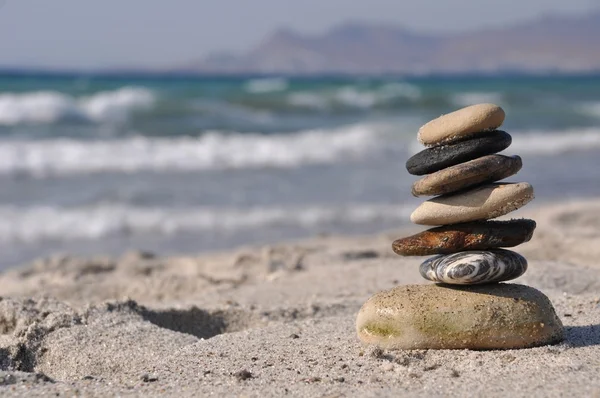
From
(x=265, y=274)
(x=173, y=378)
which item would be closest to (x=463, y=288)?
(x=173, y=378)

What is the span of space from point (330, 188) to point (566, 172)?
4814mm

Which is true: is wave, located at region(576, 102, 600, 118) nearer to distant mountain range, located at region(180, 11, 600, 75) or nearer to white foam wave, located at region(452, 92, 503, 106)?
white foam wave, located at region(452, 92, 503, 106)

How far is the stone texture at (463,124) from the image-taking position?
454 centimetres

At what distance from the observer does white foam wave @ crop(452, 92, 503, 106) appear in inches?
1333

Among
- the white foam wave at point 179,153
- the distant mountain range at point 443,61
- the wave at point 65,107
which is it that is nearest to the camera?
the white foam wave at point 179,153

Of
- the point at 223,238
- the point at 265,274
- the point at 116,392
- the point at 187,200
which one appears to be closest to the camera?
the point at 116,392

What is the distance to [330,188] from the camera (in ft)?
43.0

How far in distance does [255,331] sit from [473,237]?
59.3 inches

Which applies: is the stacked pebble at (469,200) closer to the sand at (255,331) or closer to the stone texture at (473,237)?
the stone texture at (473,237)

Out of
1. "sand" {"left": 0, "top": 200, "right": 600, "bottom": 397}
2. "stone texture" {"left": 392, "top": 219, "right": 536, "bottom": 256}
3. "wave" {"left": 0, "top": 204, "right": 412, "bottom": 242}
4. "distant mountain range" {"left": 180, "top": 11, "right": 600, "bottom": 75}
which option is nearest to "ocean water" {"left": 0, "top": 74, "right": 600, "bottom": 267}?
"wave" {"left": 0, "top": 204, "right": 412, "bottom": 242}

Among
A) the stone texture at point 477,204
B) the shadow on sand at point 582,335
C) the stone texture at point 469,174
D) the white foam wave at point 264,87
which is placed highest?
the white foam wave at point 264,87

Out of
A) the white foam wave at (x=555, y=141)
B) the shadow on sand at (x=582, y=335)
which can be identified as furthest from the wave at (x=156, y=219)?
the white foam wave at (x=555, y=141)

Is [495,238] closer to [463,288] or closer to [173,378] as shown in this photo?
[463,288]

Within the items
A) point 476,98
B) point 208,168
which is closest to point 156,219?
point 208,168
